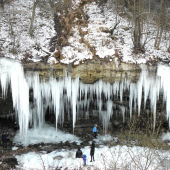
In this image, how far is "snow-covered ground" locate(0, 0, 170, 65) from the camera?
Answer: 8836 mm

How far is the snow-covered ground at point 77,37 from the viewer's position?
29.0 ft

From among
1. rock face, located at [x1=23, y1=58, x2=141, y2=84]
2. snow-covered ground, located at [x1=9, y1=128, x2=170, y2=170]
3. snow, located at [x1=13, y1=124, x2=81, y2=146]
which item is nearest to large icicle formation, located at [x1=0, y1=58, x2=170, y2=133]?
rock face, located at [x1=23, y1=58, x2=141, y2=84]

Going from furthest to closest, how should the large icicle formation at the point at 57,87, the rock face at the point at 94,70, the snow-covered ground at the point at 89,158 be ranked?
the rock face at the point at 94,70 < the large icicle formation at the point at 57,87 < the snow-covered ground at the point at 89,158

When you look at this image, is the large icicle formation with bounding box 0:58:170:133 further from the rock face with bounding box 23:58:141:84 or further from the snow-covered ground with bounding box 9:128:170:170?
the snow-covered ground with bounding box 9:128:170:170

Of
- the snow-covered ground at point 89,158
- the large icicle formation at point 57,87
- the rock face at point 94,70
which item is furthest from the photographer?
the rock face at point 94,70

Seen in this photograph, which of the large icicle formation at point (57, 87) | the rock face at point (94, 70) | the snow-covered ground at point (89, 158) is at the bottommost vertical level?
the snow-covered ground at point (89, 158)

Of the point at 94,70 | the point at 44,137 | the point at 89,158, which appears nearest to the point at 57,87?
the point at 94,70

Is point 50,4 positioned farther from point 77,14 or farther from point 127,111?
point 127,111

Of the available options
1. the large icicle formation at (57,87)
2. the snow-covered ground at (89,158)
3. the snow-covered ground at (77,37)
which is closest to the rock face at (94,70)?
the large icicle formation at (57,87)

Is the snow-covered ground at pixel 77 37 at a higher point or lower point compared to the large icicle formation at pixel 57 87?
higher

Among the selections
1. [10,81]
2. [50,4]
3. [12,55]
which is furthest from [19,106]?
[50,4]

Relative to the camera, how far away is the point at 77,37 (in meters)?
10.0

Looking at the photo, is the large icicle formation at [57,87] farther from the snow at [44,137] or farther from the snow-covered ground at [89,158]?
the snow-covered ground at [89,158]

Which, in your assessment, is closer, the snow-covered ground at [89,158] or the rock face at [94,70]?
the snow-covered ground at [89,158]
